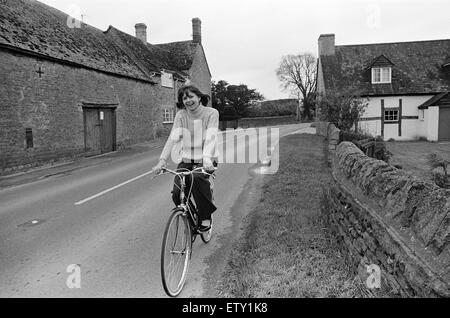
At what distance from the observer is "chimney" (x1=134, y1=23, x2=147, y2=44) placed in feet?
107

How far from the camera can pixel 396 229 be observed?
323 cm

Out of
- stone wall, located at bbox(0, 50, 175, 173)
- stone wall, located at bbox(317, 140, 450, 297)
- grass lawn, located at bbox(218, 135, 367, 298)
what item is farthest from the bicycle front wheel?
stone wall, located at bbox(0, 50, 175, 173)

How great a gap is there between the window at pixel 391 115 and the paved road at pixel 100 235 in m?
19.7

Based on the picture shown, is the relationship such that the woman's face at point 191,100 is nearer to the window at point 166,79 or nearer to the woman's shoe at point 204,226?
the woman's shoe at point 204,226

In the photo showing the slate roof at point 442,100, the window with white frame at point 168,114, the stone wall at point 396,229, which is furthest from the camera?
the window with white frame at point 168,114

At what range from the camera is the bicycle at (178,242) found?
3.74 m

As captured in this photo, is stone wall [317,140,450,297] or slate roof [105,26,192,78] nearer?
stone wall [317,140,450,297]

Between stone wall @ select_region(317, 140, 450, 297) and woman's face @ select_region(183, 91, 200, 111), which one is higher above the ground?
woman's face @ select_region(183, 91, 200, 111)

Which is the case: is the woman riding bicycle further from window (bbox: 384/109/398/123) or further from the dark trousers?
window (bbox: 384/109/398/123)

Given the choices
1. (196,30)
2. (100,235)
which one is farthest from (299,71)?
(100,235)

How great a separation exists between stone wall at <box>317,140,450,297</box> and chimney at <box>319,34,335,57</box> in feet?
91.1

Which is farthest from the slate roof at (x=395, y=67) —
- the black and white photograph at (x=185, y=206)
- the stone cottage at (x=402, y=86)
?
the black and white photograph at (x=185, y=206)

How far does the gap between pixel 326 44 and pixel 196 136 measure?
94.1 ft

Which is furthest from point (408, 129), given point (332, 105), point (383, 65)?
point (332, 105)
